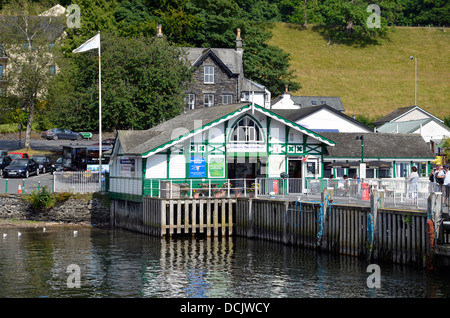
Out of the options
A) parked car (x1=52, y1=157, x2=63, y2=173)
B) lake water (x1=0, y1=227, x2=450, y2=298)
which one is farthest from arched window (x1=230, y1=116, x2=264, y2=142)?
parked car (x1=52, y1=157, x2=63, y2=173)

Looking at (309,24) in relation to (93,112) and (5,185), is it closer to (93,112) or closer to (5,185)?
(93,112)

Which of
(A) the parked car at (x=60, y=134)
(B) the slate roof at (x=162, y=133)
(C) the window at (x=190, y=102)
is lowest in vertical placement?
(B) the slate roof at (x=162, y=133)

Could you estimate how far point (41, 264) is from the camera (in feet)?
103

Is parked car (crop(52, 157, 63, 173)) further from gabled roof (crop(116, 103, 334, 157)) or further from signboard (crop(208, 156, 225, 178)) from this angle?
signboard (crop(208, 156, 225, 178))

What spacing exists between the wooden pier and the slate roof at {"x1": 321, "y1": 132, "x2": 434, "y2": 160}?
1439 centimetres

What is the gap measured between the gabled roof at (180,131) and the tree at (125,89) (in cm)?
1751

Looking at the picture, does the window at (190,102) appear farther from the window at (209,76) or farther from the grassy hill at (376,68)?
the grassy hill at (376,68)

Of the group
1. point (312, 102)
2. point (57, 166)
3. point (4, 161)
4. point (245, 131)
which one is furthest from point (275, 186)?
point (312, 102)

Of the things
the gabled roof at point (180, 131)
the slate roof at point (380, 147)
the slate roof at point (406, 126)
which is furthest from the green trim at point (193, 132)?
the slate roof at point (406, 126)

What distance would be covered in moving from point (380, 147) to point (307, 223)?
21.1 m

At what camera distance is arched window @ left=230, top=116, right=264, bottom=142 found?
44.3 meters

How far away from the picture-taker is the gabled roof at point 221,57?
265 ft
